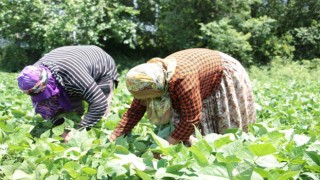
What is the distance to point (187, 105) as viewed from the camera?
2189 millimetres

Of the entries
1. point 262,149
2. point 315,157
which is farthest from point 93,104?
point 315,157

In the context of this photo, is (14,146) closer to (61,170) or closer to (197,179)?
(61,170)

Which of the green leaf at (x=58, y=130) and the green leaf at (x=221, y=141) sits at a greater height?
the green leaf at (x=221, y=141)

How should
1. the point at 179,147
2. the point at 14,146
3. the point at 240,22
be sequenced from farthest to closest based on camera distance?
1. the point at 240,22
2. the point at 14,146
3. the point at 179,147

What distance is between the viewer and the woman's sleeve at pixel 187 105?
217cm

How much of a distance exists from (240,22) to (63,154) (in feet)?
43.3

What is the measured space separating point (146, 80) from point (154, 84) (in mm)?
56

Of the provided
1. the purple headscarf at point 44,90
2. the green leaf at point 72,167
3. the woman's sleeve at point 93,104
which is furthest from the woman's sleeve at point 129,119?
the green leaf at point 72,167

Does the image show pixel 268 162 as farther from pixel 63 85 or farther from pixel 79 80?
pixel 63 85

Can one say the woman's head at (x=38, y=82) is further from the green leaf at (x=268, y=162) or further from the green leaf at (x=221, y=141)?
the green leaf at (x=268, y=162)

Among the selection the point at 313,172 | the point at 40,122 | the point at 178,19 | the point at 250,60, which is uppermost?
the point at 313,172

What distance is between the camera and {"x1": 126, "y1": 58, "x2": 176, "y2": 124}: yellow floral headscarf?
2.06 meters

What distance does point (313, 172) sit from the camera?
1.64 metres

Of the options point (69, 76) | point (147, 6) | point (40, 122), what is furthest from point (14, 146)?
point (147, 6)
